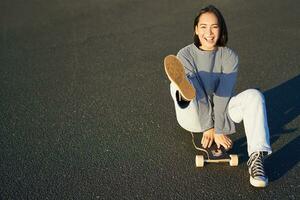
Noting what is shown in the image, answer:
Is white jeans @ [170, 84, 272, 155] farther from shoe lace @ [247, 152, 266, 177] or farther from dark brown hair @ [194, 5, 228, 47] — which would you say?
dark brown hair @ [194, 5, 228, 47]

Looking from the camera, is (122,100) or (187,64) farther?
(122,100)

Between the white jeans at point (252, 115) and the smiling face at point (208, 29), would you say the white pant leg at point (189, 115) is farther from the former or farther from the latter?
the smiling face at point (208, 29)

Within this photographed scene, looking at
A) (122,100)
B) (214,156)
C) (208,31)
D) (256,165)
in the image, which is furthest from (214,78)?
(122,100)

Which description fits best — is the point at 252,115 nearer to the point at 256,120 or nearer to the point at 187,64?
the point at 256,120

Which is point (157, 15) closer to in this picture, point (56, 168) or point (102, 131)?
point (102, 131)

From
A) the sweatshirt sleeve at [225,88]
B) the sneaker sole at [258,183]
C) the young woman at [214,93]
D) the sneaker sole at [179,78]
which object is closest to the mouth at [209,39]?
the young woman at [214,93]

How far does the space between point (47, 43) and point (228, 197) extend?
341 cm

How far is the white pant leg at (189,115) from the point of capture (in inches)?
112

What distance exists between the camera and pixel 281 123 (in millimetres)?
3291

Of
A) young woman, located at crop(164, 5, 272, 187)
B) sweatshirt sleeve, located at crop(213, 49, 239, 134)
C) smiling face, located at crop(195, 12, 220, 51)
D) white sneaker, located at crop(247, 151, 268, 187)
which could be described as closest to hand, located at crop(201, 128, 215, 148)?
young woman, located at crop(164, 5, 272, 187)

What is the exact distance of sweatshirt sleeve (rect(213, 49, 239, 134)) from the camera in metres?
2.85

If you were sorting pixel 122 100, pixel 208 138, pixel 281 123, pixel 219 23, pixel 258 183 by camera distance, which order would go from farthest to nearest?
pixel 122 100 → pixel 281 123 → pixel 208 138 → pixel 219 23 → pixel 258 183

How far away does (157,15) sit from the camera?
5.75m

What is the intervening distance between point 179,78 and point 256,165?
2.45 feet
